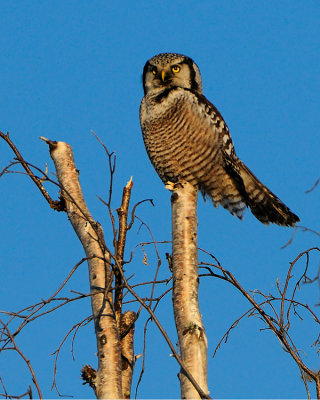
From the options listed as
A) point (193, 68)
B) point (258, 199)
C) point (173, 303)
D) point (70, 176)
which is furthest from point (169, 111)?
point (173, 303)

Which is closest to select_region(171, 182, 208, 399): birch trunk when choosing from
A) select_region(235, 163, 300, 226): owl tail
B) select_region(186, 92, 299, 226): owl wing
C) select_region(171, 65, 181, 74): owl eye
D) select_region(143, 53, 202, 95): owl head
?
select_region(186, 92, 299, 226): owl wing

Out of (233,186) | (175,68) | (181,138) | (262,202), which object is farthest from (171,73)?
(262,202)

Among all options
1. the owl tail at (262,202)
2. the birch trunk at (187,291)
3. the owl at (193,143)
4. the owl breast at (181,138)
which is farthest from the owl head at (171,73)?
the birch trunk at (187,291)

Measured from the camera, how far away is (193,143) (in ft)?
19.9

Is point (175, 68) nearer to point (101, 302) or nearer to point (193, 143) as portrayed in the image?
point (193, 143)

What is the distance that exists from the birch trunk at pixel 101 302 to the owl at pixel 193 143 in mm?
1946

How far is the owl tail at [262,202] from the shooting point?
21.2ft

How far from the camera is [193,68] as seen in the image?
6910 mm

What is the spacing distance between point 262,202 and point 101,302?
3368 mm

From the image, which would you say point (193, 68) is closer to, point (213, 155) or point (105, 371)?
point (213, 155)

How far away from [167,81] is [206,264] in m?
3.22

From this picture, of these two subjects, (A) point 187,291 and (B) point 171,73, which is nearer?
(A) point 187,291

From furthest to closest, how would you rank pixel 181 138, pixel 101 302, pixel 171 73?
pixel 171 73 → pixel 181 138 → pixel 101 302

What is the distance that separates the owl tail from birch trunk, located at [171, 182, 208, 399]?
92.1 inches
